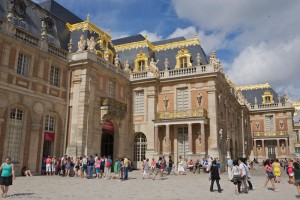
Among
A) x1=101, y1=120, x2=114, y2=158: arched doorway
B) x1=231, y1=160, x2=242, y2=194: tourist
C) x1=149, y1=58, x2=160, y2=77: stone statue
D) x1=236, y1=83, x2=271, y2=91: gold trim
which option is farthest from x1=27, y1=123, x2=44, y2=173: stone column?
x1=236, y1=83, x2=271, y2=91: gold trim

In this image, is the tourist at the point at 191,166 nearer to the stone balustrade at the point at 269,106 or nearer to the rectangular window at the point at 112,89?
the rectangular window at the point at 112,89

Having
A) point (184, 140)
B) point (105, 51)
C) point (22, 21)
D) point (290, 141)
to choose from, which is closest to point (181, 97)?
point (184, 140)

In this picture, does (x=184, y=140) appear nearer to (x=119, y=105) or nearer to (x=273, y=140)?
(x=119, y=105)

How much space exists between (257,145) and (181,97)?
985 inches

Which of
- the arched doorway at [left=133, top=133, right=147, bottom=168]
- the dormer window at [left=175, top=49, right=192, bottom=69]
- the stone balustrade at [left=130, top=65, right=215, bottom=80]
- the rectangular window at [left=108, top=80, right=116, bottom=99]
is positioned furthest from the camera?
the dormer window at [left=175, top=49, right=192, bottom=69]

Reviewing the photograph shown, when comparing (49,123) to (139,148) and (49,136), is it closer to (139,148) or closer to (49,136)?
(49,136)

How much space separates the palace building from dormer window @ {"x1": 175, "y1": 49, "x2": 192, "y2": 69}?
10 centimetres

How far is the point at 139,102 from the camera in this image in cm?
2809

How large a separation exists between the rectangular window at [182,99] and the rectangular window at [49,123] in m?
11.2

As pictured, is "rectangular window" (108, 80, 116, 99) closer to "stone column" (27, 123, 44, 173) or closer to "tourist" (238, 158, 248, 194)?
"stone column" (27, 123, 44, 173)

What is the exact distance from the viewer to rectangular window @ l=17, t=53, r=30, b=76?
61.8ft

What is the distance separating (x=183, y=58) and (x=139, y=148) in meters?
9.41

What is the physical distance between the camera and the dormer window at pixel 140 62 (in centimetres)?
2931

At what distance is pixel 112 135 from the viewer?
26.6 m
